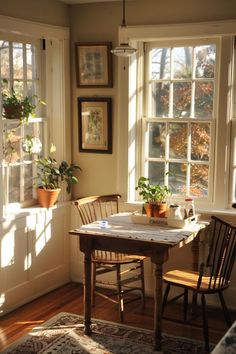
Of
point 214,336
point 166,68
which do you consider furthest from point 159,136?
point 214,336

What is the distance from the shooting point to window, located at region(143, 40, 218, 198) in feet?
14.8

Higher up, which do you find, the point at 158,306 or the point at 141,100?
the point at 141,100

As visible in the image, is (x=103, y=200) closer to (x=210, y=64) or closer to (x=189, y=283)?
(x=189, y=283)

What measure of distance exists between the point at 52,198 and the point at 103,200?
462mm

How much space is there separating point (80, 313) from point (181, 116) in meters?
1.89

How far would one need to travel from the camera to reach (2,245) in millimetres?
4172

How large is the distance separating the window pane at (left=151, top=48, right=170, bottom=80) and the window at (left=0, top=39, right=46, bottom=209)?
40.3 inches

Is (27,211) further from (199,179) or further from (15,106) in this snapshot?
(199,179)

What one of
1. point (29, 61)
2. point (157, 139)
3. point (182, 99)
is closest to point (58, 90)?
point (29, 61)

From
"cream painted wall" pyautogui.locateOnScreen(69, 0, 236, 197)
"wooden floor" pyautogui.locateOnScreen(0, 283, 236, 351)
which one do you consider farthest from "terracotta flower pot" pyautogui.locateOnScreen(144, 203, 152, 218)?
"wooden floor" pyautogui.locateOnScreen(0, 283, 236, 351)

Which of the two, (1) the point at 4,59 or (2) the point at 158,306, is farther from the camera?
(1) the point at 4,59

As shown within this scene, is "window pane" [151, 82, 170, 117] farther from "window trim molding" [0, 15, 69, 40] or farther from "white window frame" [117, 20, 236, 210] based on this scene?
"window trim molding" [0, 15, 69, 40]

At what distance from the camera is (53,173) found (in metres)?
4.72

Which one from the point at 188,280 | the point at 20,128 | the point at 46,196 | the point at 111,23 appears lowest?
the point at 188,280
